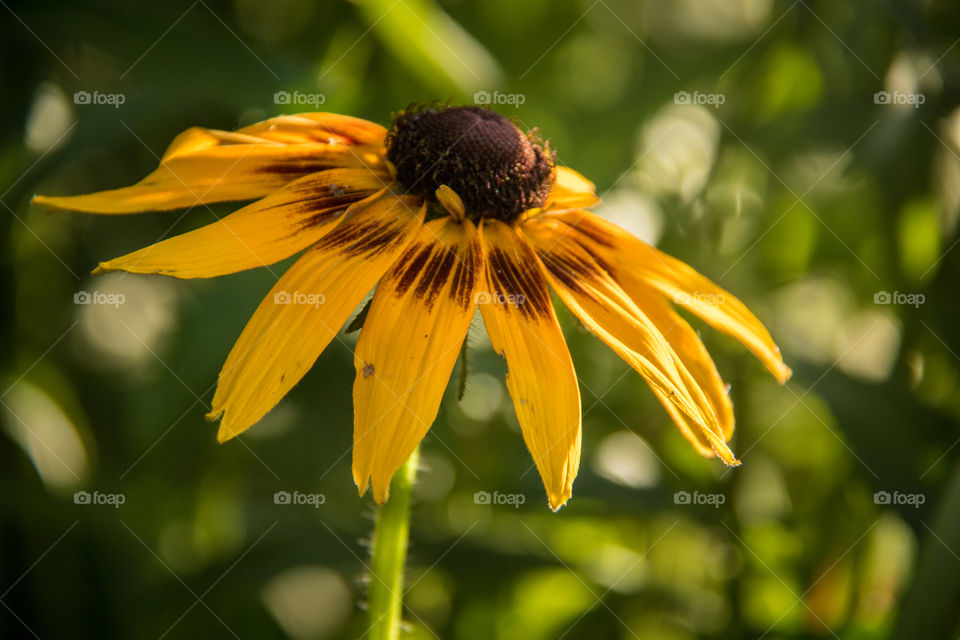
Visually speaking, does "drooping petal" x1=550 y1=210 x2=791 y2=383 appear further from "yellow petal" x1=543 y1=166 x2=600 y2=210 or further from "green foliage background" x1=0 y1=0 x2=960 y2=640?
"green foliage background" x1=0 y1=0 x2=960 y2=640

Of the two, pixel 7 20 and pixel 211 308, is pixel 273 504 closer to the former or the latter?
pixel 211 308

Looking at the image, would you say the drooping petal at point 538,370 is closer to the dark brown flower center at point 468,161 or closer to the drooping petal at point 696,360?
the dark brown flower center at point 468,161

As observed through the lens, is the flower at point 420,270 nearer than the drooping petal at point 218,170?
Yes

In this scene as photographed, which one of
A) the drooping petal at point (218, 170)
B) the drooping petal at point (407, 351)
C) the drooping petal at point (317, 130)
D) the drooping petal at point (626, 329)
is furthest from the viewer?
the drooping petal at point (317, 130)

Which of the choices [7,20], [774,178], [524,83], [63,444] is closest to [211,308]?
[63,444]

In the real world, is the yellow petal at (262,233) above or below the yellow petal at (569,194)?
below

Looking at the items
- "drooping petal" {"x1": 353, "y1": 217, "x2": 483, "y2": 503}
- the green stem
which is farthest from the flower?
the green stem

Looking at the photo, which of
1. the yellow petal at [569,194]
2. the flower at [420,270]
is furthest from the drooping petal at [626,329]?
the yellow petal at [569,194]
